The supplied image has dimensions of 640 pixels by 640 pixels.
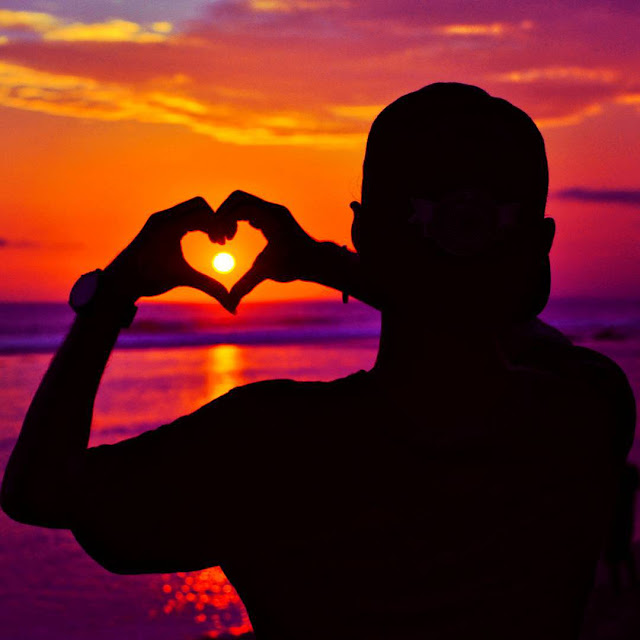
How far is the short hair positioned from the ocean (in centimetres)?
43

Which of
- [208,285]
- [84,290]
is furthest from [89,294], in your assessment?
[208,285]

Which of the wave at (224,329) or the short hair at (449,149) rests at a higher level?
the short hair at (449,149)

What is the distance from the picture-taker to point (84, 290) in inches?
44.6

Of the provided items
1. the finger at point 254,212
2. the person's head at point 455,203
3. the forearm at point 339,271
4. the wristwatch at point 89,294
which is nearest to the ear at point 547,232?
the person's head at point 455,203

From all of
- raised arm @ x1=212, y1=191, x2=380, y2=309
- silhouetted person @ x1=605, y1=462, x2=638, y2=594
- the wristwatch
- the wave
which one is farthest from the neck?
the wave

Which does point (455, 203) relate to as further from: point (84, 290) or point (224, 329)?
point (224, 329)

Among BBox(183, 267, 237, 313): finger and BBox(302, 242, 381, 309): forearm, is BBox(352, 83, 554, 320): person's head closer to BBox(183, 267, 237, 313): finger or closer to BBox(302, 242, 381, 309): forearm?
BBox(302, 242, 381, 309): forearm

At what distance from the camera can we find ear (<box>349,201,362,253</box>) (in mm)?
1239

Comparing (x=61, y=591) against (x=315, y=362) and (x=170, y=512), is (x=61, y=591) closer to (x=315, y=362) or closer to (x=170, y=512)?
(x=170, y=512)

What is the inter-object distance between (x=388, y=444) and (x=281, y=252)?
0.99 ft

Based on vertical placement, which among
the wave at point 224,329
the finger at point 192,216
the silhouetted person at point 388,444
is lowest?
the wave at point 224,329

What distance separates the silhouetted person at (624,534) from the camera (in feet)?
23.6

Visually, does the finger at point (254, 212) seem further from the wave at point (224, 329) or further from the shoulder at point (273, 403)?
the wave at point (224, 329)

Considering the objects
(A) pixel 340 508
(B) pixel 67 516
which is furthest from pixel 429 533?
(B) pixel 67 516
